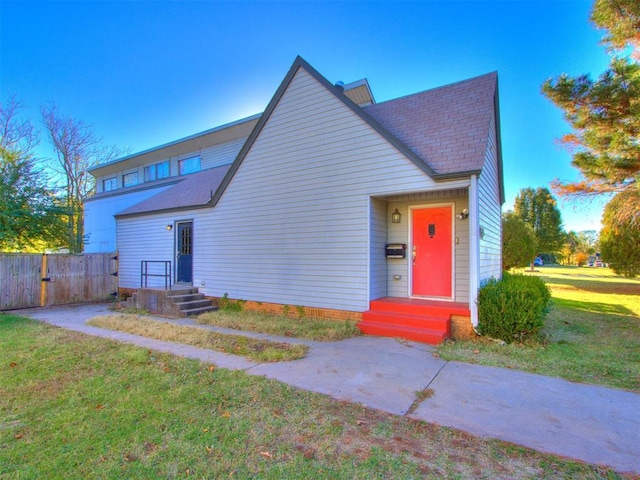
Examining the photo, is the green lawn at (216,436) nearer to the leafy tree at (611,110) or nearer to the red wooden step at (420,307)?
the red wooden step at (420,307)

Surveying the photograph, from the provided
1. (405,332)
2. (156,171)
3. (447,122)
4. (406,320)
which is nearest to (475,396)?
(405,332)

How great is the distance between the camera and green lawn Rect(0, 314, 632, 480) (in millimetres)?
2287

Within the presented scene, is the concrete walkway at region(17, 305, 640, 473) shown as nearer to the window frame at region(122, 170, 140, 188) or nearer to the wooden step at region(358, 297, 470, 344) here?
the wooden step at region(358, 297, 470, 344)

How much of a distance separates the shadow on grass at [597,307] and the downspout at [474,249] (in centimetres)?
669

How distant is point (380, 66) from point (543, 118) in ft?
23.5

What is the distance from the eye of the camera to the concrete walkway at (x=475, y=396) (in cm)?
270

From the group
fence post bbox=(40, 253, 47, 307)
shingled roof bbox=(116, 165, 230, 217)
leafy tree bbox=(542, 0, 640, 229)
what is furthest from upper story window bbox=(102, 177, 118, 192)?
leafy tree bbox=(542, 0, 640, 229)

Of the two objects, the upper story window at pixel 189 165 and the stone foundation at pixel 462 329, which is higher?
the upper story window at pixel 189 165

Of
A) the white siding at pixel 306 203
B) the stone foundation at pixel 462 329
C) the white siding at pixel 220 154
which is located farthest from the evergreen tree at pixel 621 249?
the white siding at pixel 220 154

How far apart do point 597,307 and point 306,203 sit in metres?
10.6

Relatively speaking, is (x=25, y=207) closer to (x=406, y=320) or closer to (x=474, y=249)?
(x=406, y=320)

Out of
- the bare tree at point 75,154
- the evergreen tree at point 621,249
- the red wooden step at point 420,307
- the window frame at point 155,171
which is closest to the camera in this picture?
the red wooden step at point 420,307

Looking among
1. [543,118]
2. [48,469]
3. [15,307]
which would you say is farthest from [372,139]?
[15,307]

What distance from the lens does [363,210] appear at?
23.4ft
